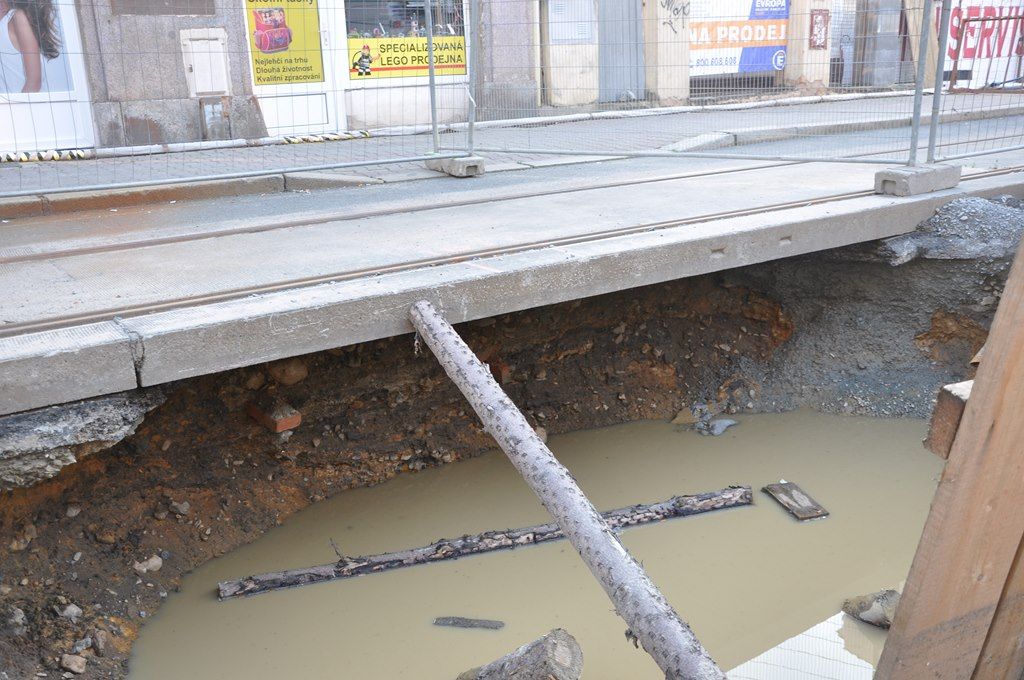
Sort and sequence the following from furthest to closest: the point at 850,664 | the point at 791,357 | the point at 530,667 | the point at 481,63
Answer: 1. the point at 481,63
2. the point at 791,357
3. the point at 850,664
4. the point at 530,667

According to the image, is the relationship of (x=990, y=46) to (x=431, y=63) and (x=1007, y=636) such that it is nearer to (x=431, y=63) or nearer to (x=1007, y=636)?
(x=431, y=63)

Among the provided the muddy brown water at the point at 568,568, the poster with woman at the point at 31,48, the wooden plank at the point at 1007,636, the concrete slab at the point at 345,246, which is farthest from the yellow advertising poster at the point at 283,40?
the wooden plank at the point at 1007,636

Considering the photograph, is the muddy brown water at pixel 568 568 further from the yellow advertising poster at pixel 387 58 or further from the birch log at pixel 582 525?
the yellow advertising poster at pixel 387 58

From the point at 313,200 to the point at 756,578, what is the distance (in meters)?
3.87

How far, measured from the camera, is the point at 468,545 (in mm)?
4594

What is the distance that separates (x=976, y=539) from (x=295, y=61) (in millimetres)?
9108

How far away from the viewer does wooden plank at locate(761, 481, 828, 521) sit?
4.97 m

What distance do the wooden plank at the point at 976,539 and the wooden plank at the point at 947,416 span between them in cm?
3

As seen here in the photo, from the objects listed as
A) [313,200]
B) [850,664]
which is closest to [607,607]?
[850,664]

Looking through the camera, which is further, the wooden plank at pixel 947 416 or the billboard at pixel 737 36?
the billboard at pixel 737 36

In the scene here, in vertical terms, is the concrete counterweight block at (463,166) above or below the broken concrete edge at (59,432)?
above

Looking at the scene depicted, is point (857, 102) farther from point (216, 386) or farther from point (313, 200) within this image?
point (216, 386)

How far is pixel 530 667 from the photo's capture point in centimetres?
319

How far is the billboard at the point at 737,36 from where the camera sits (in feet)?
34.7
